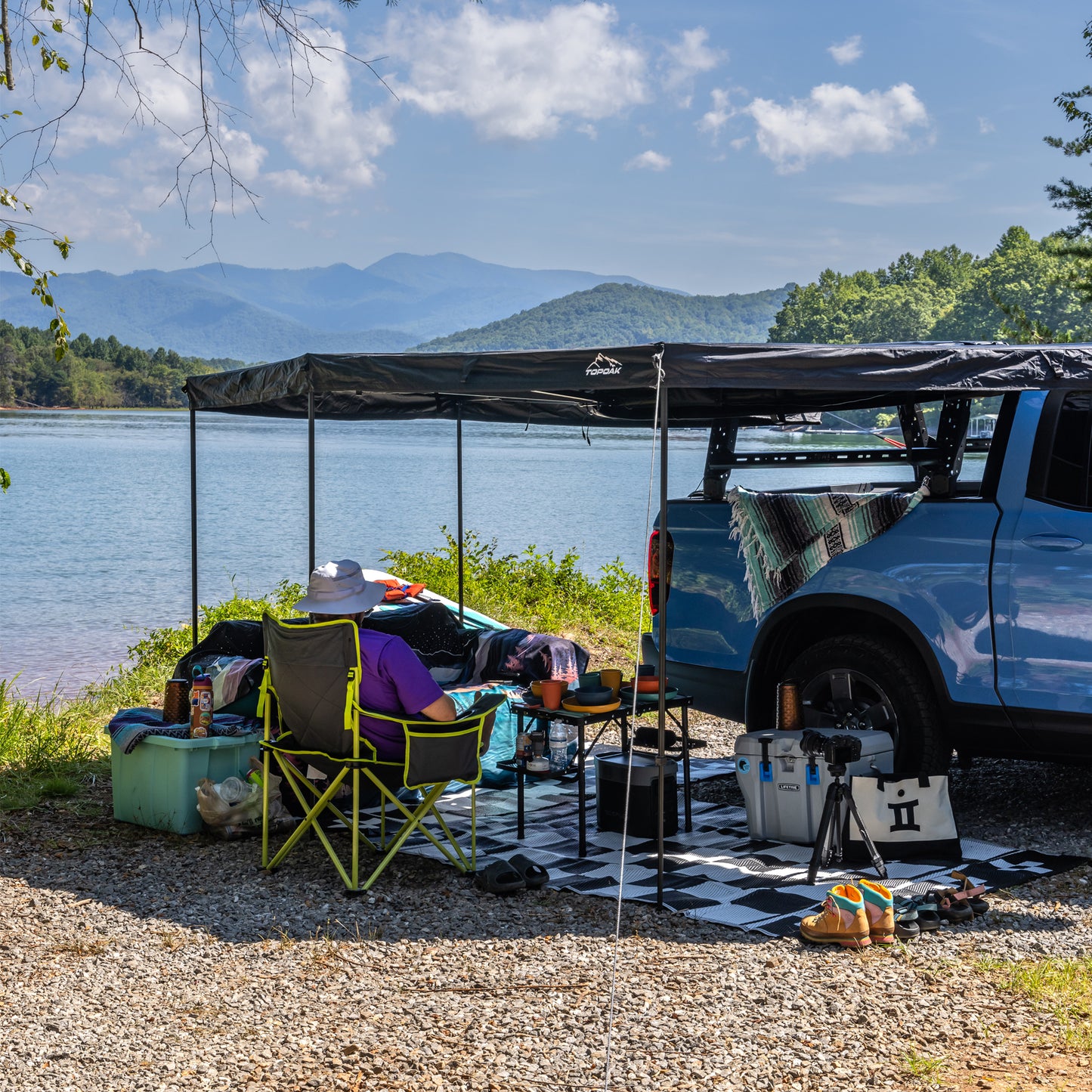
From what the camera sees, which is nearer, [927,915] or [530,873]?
[927,915]

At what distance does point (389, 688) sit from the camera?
190 inches

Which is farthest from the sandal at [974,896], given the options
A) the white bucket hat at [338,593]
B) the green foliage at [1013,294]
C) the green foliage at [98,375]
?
the green foliage at [1013,294]

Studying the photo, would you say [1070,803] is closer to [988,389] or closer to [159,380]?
[988,389]

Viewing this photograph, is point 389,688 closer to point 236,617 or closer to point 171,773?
point 171,773

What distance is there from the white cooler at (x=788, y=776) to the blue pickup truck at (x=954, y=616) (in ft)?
0.62

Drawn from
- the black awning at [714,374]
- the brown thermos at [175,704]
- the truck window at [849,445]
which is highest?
the black awning at [714,374]

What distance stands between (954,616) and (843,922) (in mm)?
1575

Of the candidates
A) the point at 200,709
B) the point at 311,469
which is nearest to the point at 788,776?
the point at 311,469

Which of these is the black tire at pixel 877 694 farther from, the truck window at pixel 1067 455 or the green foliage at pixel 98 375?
the green foliage at pixel 98 375

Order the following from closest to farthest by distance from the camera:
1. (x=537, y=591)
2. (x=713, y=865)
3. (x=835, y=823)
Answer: (x=835, y=823) < (x=713, y=865) < (x=537, y=591)

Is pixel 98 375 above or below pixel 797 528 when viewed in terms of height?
above

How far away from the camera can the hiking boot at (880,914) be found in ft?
13.6

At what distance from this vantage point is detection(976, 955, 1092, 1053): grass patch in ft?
11.2

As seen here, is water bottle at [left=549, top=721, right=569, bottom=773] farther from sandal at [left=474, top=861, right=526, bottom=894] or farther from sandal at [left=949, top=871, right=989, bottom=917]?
sandal at [left=949, top=871, right=989, bottom=917]
